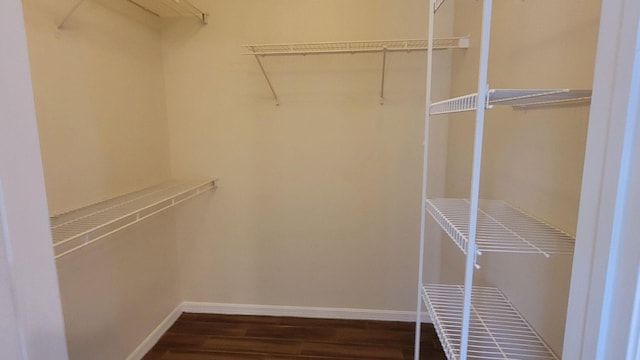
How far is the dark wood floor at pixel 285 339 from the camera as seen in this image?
2.12 meters

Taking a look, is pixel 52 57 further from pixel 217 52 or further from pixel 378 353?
pixel 378 353

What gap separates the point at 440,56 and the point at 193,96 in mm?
1598

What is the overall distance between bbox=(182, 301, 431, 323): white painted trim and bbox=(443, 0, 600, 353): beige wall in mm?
983

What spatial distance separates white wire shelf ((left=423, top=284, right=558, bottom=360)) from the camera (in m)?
1.08

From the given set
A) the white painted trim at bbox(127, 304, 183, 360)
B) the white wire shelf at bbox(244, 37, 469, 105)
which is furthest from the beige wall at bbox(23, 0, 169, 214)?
the white painted trim at bbox(127, 304, 183, 360)

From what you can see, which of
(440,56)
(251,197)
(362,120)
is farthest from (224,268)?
(440,56)

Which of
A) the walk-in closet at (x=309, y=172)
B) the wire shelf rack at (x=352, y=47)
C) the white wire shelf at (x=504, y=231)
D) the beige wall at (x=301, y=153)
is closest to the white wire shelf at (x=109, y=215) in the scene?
the walk-in closet at (x=309, y=172)

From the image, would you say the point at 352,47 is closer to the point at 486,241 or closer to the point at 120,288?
the point at 486,241

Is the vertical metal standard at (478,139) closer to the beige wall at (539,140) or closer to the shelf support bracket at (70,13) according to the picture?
the beige wall at (539,140)

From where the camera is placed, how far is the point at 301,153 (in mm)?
2361

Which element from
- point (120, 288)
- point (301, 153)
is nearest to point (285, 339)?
point (120, 288)

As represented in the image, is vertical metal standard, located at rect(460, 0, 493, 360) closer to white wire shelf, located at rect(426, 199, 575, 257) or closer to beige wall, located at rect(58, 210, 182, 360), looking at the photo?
white wire shelf, located at rect(426, 199, 575, 257)

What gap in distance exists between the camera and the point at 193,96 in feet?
7.81

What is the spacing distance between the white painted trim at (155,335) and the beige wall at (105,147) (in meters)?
0.03
